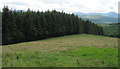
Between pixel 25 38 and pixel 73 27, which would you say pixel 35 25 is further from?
pixel 73 27

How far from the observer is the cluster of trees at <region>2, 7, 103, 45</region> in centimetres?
5109

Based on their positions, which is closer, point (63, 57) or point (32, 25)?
point (63, 57)

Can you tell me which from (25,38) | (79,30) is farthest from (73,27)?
(25,38)

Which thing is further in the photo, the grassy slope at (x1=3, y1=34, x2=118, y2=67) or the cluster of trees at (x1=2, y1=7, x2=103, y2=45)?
the cluster of trees at (x1=2, y1=7, x2=103, y2=45)

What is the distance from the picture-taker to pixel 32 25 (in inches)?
2512

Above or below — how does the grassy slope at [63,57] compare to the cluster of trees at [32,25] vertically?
below

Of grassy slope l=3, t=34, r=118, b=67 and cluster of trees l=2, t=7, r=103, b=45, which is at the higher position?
cluster of trees l=2, t=7, r=103, b=45

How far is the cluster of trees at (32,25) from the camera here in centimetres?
5109

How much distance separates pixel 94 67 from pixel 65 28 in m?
80.3

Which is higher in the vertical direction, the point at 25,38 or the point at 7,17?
the point at 7,17

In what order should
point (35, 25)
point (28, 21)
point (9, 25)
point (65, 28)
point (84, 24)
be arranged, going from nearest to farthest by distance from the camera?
1. point (9, 25)
2. point (28, 21)
3. point (35, 25)
4. point (65, 28)
5. point (84, 24)

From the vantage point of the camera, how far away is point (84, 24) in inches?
4643

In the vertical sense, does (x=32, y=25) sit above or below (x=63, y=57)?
above

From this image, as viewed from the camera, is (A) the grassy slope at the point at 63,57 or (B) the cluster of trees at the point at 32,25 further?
(B) the cluster of trees at the point at 32,25
